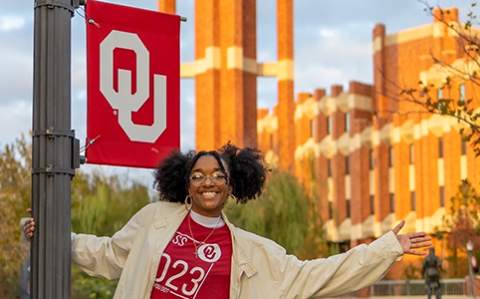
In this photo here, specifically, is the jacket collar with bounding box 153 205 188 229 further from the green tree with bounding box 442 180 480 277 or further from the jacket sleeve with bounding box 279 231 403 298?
the green tree with bounding box 442 180 480 277

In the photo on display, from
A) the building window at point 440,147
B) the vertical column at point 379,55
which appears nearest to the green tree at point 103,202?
the building window at point 440,147

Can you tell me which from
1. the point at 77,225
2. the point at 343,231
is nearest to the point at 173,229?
the point at 77,225

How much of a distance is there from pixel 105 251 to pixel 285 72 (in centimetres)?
3539

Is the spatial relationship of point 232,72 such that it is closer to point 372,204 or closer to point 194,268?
point 372,204

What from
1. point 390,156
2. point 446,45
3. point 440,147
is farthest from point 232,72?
point 390,156

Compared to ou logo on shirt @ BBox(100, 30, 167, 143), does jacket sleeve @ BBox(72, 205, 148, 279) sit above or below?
below

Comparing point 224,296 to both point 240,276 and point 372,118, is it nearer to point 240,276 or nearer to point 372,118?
point 240,276

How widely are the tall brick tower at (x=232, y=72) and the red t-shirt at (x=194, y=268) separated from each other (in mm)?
33305

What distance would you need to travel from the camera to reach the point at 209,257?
504cm

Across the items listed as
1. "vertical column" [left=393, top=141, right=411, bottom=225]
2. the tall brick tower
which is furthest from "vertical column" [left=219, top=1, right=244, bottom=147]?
Result: "vertical column" [left=393, top=141, right=411, bottom=225]

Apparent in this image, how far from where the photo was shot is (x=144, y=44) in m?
5.31

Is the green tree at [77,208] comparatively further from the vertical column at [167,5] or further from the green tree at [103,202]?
the vertical column at [167,5]

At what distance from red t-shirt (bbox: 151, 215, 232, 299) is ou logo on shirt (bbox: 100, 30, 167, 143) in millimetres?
577

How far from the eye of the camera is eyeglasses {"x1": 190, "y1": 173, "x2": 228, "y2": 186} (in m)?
5.09
